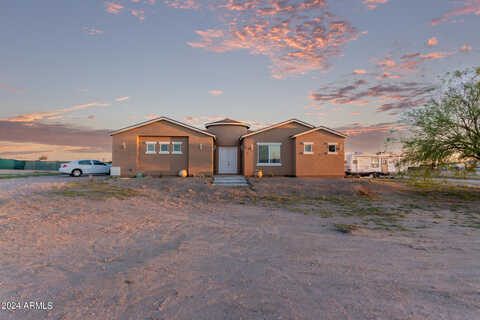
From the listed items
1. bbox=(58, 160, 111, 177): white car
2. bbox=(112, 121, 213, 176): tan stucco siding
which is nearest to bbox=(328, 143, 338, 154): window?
bbox=(112, 121, 213, 176): tan stucco siding

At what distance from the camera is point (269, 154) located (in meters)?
21.3

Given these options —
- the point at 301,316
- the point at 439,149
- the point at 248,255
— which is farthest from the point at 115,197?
the point at 439,149

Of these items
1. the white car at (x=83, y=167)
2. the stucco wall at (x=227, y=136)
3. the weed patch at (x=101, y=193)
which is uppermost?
the stucco wall at (x=227, y=136)

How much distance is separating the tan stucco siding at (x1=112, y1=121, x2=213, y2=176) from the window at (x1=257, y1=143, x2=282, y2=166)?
389 cm

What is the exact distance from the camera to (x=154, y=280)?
156 inches

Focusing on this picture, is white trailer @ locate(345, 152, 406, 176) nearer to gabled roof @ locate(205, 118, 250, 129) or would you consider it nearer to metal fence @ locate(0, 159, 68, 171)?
gabled roof @ locate(205, 118, 250, 129)

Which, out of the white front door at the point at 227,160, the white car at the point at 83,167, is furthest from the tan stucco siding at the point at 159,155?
the white car at the point at 83,167

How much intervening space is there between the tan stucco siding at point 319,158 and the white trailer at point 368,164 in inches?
193

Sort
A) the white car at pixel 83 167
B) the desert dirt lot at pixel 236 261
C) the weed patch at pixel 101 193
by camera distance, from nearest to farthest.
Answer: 1. the desert dirt lot at pixel 236 261
2. the weed patch at pixel 101 193
3. the white car at pixel 83 167

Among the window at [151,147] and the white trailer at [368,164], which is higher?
the window at [151,147]

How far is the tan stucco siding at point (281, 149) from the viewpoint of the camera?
20.8 metres

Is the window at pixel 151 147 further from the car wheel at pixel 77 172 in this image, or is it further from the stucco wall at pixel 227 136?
the car wheel at pixel 77 172

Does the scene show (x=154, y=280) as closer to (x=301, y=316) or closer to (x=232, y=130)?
(x=301, y=316)

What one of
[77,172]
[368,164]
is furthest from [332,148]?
[77,172]
